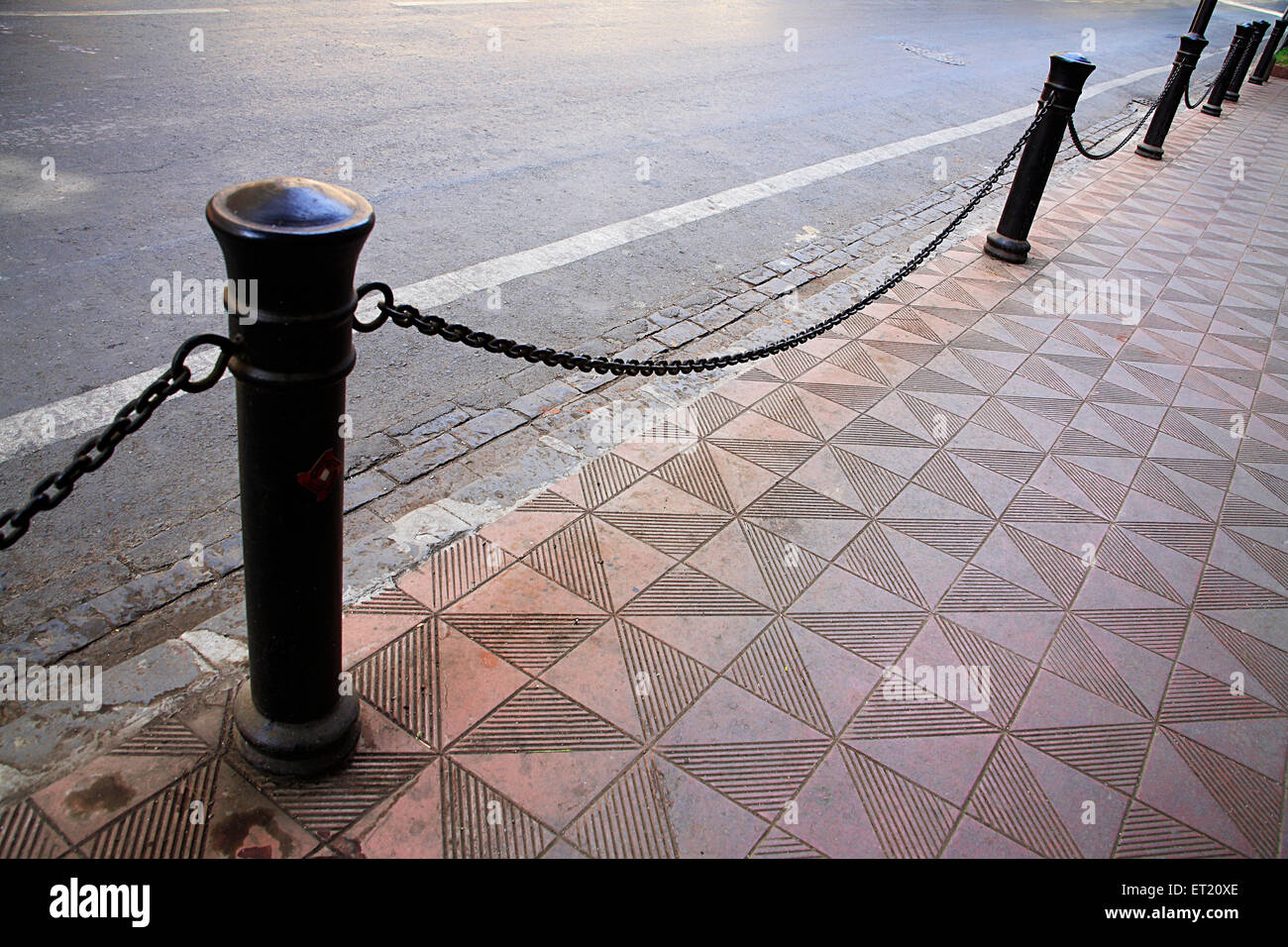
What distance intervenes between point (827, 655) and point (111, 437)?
7.26 ft

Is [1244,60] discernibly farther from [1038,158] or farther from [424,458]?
[424,458]

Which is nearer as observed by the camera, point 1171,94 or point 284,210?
point 284,210

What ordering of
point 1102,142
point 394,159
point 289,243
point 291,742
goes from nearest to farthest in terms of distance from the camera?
point 289,243, point 291,742, point 394,159, point 1102,142

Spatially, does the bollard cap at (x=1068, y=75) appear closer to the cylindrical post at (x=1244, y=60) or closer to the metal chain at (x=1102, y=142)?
the metal chain at (x=1102, y=142)

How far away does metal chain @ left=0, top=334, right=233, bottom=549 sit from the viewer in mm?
1763

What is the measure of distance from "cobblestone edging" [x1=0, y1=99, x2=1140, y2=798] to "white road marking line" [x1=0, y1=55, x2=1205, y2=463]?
2.78ft

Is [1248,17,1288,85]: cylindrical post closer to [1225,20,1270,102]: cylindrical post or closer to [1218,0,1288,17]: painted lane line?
[1225,20,1270,102]: cylindrical post

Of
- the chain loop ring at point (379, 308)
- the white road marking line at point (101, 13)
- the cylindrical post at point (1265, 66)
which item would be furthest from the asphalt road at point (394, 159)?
the cylindrical post at point (1265, 66)

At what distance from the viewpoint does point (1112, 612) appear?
3.46 meters

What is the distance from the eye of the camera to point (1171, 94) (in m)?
10.1

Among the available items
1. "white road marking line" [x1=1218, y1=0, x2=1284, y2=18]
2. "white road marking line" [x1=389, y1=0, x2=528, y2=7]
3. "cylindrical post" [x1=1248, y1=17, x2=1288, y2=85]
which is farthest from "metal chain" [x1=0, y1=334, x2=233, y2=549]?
"white road marking line" [x1=1218, y1=0, x2=1284, y2=18]

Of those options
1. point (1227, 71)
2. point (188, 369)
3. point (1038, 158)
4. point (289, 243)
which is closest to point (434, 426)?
point (188, 369)
